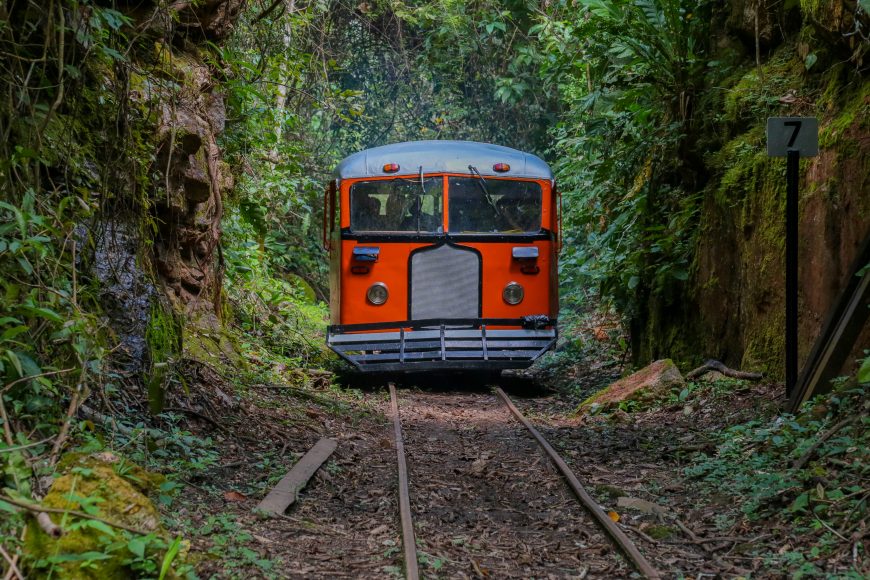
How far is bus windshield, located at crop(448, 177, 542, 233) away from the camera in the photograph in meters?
12.0

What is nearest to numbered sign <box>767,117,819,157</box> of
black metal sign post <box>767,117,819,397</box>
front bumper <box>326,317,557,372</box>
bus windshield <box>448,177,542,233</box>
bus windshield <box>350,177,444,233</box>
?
black metal sign post <box>767,117,819,397</box>

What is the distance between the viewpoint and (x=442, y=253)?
11977mm

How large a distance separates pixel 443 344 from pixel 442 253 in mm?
1228

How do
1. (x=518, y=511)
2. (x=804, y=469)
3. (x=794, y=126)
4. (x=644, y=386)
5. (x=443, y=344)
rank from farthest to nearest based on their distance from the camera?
(x=443, y=344), (x=644, y=386), (x=794, y=126), (x=518, y=511), (x=804, y=469)

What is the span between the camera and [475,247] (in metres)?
12.0

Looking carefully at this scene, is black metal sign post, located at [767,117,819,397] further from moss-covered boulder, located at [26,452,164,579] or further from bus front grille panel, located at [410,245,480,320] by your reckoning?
bus front grille panel, located at [410,245,480,320]

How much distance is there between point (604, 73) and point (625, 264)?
9.61 feet

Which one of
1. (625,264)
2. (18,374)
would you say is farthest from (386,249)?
(18,374)

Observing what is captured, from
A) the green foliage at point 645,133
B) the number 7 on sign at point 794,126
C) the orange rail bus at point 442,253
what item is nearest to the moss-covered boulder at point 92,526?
the number 7 on sign at point 794,126

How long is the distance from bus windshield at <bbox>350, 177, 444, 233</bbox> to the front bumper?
1275mm

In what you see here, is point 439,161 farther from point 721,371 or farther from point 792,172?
point 792,172

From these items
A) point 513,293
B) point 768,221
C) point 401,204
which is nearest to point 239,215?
point 401,204

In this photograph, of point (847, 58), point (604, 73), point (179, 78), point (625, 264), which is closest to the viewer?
point (847, 58)

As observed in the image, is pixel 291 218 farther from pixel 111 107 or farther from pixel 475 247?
pixel 111 107
